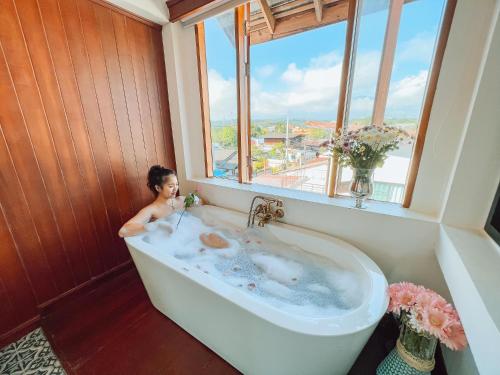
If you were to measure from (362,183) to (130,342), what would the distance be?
186cm

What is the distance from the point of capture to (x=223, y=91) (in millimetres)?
1982

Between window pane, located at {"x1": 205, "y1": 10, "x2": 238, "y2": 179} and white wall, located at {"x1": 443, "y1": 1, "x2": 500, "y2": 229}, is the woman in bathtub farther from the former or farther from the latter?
white wall, located at {"x1": 443, "y1": 1, "x2": 500, "y2": 229}

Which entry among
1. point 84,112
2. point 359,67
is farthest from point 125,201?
point 359,67

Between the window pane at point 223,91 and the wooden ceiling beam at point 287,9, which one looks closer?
the wooden ceiling beam at point 287,9

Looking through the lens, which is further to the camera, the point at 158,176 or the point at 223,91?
the point at 223,91

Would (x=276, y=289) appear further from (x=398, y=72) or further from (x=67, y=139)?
(x=67, y=139)

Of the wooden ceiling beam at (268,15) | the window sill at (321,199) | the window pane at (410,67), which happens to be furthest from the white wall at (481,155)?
the wooden ceiling beam at (268,15)

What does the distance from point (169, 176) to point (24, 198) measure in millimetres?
906

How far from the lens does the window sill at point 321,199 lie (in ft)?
4.16

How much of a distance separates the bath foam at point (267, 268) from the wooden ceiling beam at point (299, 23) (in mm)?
1622

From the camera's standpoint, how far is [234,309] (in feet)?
3.17

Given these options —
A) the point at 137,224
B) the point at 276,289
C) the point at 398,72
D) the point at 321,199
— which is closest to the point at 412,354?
the point at 276,289

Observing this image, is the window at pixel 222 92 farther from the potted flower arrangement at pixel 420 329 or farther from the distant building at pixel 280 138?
the potted flower arrangement at pixel 420 329

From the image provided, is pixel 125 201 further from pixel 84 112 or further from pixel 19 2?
pixel 19 2
